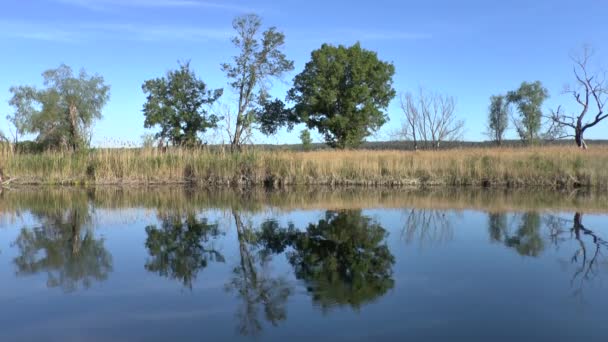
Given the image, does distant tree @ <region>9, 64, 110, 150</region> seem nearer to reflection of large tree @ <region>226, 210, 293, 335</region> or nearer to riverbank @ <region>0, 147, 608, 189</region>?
riverbank @ <region>0, 147, 608, 189</region>

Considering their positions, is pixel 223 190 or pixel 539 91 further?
pixel 539 91

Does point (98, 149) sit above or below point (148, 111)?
below

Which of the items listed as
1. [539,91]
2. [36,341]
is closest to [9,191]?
[36,341]

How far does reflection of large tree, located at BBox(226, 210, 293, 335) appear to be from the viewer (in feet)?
14.7

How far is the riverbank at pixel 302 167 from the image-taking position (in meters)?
18.4

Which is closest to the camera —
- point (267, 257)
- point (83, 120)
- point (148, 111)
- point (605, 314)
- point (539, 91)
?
point (605, 314)

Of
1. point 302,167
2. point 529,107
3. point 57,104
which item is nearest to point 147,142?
point 302,167

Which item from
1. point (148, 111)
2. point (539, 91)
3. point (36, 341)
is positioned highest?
point (539, 91)

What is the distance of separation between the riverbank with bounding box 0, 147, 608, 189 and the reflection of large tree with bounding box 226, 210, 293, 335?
1106cm

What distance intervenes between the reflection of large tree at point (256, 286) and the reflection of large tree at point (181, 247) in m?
0.48

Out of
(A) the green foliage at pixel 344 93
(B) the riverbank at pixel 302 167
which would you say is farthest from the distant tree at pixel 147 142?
(A) the green foliage at pixel 344 93

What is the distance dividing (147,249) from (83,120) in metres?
34.4

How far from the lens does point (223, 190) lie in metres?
17.4

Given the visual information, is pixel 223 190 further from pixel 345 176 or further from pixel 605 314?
pixel 605 314
